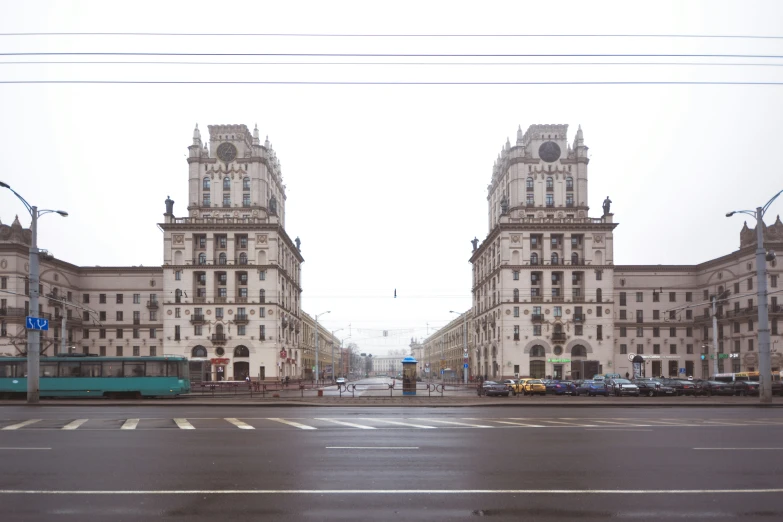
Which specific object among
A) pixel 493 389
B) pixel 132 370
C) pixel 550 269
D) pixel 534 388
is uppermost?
pixel 550 269

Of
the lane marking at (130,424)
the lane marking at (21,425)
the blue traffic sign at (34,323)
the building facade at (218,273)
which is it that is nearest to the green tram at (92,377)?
the blue traffic sign at (34,323)

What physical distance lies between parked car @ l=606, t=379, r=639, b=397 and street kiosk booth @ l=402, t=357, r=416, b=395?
49.2 feet

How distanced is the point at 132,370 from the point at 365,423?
1039 inches

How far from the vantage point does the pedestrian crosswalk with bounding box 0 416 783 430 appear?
19.7 m

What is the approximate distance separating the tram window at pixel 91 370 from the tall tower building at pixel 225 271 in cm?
3660

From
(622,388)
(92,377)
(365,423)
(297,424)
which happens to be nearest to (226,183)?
(92,377)

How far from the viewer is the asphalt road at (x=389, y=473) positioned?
9.12 m

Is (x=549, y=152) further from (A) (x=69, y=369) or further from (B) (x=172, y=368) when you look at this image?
(A) (x=69, y=369)

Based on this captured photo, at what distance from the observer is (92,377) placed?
41.5 metres

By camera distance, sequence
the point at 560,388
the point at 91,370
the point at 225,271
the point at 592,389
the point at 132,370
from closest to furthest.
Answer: the point at 91,370 < the point at 132,370 < the point at 592,389 < the point at 560,388 < the point at 225,271

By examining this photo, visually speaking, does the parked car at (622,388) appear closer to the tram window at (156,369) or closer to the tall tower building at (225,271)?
the tram window at (156,369)

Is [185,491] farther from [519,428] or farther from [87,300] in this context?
[87,300]

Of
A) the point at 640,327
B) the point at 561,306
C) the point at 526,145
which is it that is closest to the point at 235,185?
the point at 526,145

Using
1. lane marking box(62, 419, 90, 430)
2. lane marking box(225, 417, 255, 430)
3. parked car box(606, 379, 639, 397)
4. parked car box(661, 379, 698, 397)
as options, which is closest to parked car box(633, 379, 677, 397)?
parked car box(661, 379, 698, 397)
